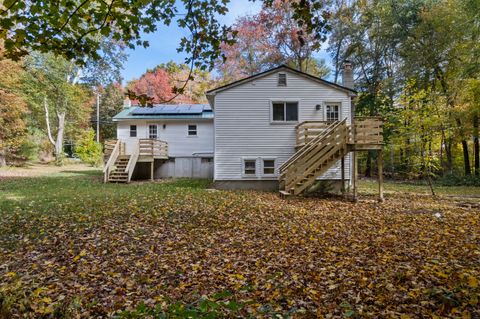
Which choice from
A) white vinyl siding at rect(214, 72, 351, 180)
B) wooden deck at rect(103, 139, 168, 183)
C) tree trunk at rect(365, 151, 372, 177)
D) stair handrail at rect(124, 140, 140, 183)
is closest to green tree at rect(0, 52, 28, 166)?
wooden deck at rect(103, 139, 168, 183)

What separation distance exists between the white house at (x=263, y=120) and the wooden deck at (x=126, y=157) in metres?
5.56

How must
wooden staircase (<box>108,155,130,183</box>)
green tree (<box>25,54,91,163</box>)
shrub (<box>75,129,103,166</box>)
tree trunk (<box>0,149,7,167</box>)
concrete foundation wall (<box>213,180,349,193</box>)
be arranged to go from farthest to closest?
shrub (<box>75,129,103,166</box>), green tree (<box>25,54,91,163</box>), tree trunk (<box>0,149,7,167</box>), wooden staircase (<box>108,155,130,183</box>), concrete foundation wall (<box>213,180,349,193</box>)

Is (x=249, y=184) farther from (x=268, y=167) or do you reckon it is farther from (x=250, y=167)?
(x=268, y=167)

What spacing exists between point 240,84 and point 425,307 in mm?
14220

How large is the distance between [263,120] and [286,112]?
4.46 feet

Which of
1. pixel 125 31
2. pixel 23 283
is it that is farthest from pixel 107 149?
pixel 125 31

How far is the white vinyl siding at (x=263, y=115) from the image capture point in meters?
16.5

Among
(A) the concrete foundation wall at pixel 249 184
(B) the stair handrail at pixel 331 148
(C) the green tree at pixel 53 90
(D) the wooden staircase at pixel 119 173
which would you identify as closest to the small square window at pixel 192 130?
(D) the wooden staircase at pixel 119 173

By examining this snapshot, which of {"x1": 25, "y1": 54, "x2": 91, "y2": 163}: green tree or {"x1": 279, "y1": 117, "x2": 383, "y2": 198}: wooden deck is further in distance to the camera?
{"x1": 25, "y1": 54, "x2": 91, "y2": 163}: green tree

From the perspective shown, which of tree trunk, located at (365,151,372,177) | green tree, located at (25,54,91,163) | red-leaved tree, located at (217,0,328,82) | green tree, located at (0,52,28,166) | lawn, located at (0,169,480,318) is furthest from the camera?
tree trunk, located at (365,151,372,177)

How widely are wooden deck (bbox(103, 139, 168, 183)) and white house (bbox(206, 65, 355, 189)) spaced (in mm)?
5559

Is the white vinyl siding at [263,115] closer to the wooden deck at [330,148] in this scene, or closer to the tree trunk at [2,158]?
the wooden deck at [330,148]

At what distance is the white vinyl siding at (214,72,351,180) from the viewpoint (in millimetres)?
16484

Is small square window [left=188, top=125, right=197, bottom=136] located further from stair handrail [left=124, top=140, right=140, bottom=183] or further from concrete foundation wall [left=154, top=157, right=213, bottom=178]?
stair handrail [left=124, top=140, right=140, bottom=183]
